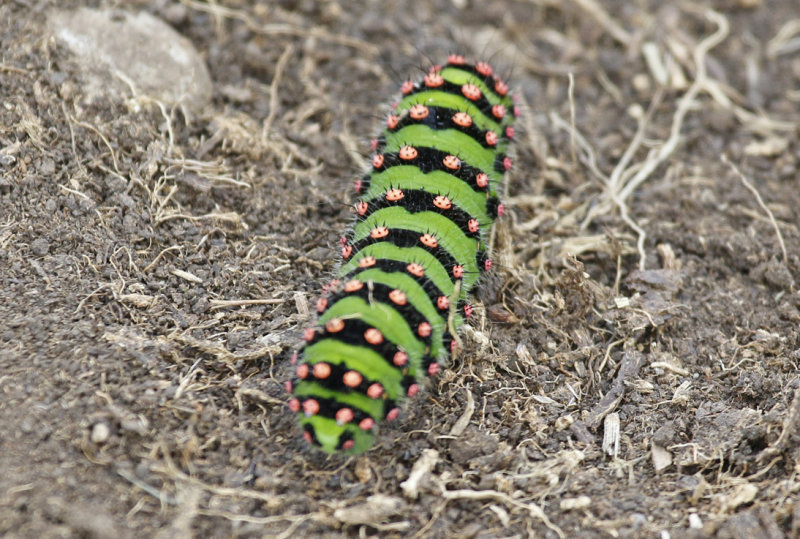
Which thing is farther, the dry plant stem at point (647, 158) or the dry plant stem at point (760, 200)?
the dry plant stem at point (647, 158)

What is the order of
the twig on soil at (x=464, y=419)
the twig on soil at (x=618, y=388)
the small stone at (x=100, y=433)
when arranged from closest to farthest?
the small stone at (x=100, y=433) → the twig on soil at (x=464, y=419) → the twig on soil at (x=618, y=388)

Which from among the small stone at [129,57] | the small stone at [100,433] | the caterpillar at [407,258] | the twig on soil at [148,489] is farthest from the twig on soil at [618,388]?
the small stone at [129,57]

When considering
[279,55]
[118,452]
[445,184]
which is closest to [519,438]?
[445,184]

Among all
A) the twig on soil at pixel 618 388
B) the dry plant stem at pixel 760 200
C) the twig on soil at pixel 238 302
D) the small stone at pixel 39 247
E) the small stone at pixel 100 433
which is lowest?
the small stone at pixel 100 433

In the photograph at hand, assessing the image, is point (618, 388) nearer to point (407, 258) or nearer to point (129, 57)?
point (407, 258)

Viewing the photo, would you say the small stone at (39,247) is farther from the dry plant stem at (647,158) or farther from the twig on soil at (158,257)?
the dry plant stem at (647,158)

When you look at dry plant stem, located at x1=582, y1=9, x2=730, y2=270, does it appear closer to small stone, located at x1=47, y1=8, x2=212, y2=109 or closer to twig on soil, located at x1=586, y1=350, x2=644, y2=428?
twig on soil, located at x1=586, y1=350, x2=644, y2=428
